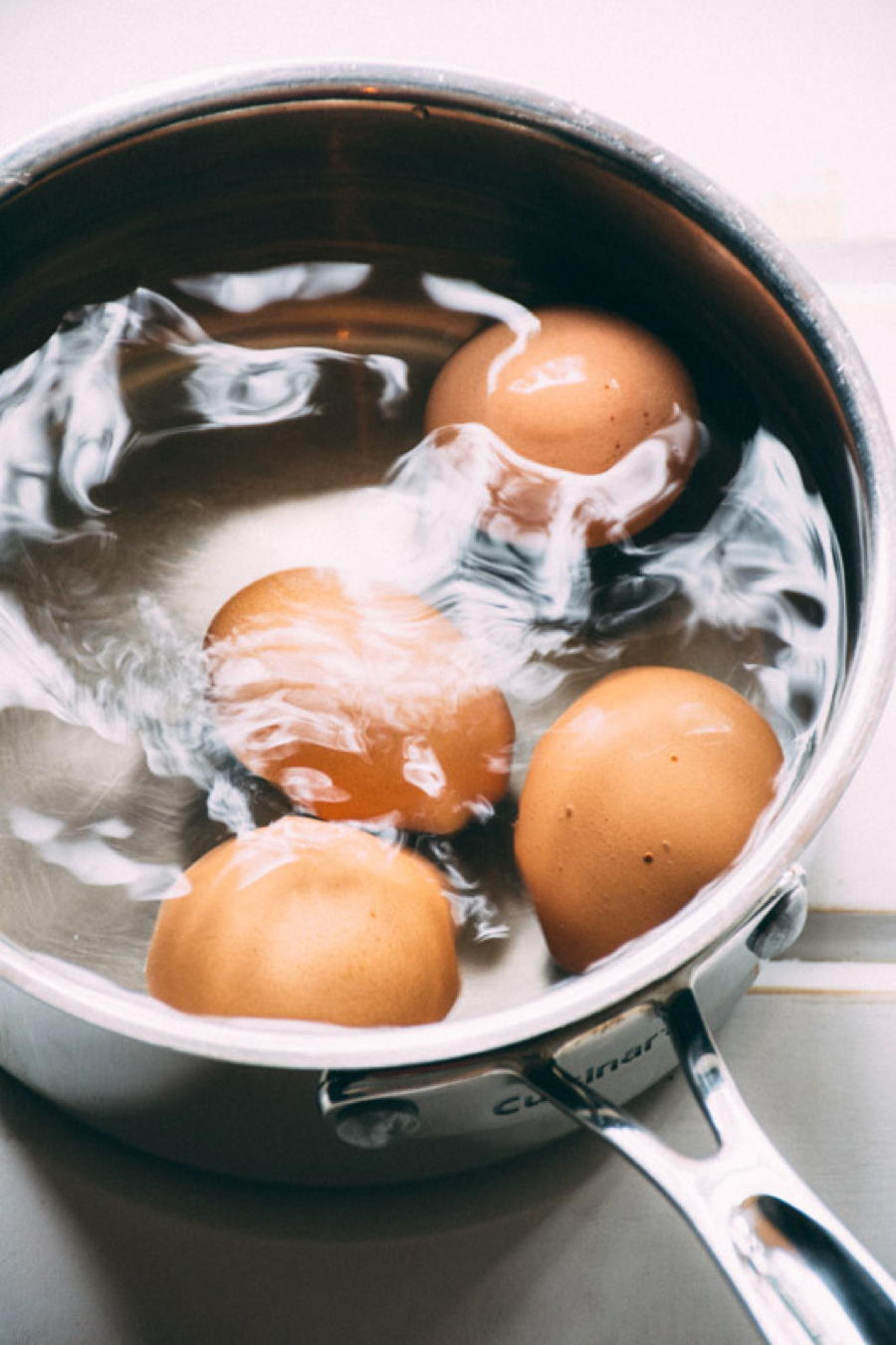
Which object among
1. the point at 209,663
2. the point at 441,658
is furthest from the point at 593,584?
the point at 209,663

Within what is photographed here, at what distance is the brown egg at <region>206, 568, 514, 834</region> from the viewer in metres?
0.67

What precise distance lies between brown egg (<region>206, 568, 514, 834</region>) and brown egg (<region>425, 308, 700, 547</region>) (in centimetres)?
12

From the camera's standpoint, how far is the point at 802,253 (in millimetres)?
869

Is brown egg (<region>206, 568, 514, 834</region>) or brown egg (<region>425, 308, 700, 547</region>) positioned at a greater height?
brown egg (<region>425, 308, 700, 547</region>)

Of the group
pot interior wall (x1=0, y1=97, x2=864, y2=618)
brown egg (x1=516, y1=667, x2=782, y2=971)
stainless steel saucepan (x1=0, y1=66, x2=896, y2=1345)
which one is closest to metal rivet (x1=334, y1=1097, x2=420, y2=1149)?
stainless steel saucepan (x1=0, y1=66, x2=896, y2=1345)

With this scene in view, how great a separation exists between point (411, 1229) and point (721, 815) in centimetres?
26

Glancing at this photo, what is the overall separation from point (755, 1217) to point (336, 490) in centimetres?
56

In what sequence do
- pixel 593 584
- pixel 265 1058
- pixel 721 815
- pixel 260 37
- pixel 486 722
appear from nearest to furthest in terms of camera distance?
pixel 265 1058 < pixel 721 815 < pixel 486 722 < pixel 593 584 < pixel 260 37

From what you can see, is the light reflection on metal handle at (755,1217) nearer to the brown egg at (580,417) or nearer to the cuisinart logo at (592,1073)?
the cuisinart logo at (592,1073)

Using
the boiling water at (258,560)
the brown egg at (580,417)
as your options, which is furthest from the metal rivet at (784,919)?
the brown egg at (580,417)

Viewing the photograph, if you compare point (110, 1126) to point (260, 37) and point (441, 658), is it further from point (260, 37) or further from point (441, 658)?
point (260, 37)

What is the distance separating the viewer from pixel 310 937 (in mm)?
546

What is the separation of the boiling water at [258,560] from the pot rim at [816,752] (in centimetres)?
13

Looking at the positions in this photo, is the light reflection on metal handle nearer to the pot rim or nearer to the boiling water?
the pot rim
